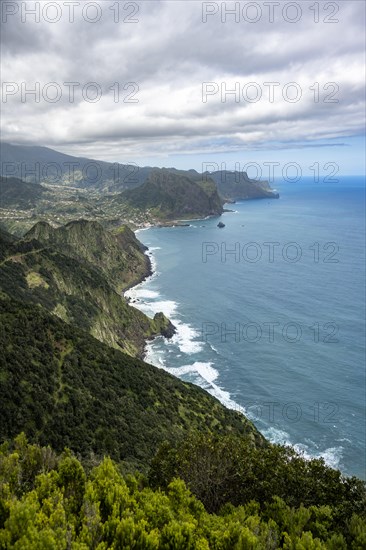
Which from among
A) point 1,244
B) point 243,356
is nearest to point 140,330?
point 243,356

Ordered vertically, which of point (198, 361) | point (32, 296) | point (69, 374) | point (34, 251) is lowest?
point (198, 361)

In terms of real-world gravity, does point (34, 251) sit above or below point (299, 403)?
above

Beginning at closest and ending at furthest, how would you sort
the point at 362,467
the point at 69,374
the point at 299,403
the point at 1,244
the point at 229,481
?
the point at 229,481, the point at 69,374, the point at 362,467, the point at 299,403, the point at 1,244

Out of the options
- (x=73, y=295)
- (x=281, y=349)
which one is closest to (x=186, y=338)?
(x=281, y=349)

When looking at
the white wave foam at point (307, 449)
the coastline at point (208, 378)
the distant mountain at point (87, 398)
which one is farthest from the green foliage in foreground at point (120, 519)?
the coastline at point (208, 378)

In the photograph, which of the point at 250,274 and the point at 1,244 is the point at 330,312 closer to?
the point at 250,274

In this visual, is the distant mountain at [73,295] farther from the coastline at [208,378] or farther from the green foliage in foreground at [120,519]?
the green foliage in foreground at [120,519]
